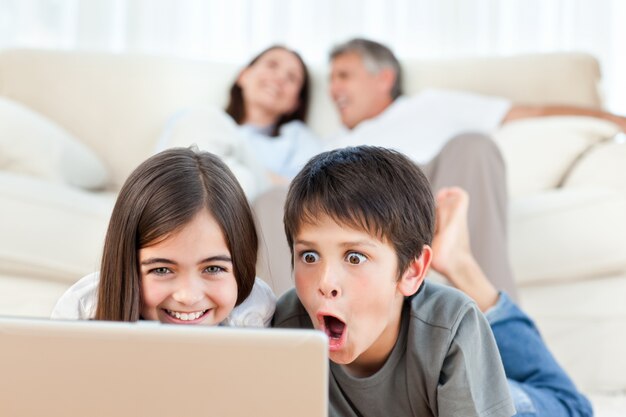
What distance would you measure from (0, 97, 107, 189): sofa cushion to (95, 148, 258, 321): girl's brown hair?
3.87 ft

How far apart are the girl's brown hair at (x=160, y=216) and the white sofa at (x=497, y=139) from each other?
11.0 inches

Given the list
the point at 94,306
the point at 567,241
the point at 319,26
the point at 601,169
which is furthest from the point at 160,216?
the point at 319,26

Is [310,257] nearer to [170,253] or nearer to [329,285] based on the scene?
[329,285]

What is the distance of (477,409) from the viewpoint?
1.12m

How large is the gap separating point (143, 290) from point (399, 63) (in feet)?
5.93

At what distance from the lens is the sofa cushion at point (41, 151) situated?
228 cm

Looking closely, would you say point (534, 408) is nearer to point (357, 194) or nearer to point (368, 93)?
point (357, 194)

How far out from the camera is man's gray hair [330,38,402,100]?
274 cm

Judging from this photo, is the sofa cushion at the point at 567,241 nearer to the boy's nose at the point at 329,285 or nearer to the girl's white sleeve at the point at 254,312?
the girl's white sleeve at the point at 254,312

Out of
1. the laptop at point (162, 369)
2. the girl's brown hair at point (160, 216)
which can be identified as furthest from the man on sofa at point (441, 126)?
the laptop at point (162, 369)

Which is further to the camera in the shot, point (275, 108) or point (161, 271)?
point (275, 108)

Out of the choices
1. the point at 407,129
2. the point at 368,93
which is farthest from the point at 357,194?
the point at 368,93

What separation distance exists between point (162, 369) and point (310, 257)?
39 cm

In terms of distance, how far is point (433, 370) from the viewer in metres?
1.16
